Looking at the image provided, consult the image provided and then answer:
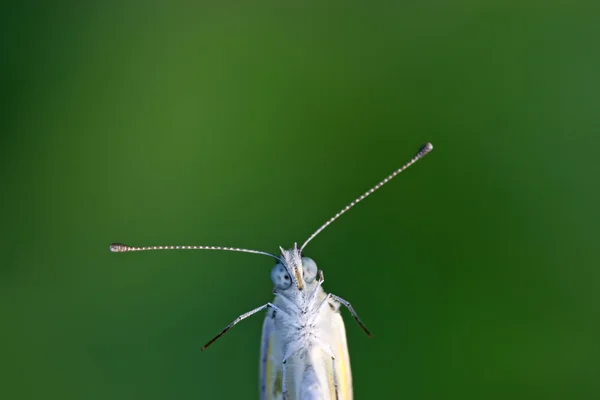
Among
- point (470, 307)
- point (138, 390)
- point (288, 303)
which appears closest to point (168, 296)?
point (138, 390)

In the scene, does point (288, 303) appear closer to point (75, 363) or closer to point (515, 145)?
point (75, 363)

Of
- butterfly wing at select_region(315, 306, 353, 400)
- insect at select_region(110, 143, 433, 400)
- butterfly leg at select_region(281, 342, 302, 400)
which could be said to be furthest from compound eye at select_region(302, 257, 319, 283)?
butterfly leg at select_region(281, 342, 302, 400)

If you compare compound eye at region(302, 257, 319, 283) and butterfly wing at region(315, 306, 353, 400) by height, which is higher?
compound eye at region(302, 257, 319, 283)

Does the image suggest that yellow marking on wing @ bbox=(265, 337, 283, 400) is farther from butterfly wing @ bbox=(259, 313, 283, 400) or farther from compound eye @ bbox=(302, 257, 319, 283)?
compound eye @ bbox=(302, 257, 319, 283)

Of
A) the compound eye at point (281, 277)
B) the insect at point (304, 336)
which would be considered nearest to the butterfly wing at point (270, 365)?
the insect at point (304, 336)

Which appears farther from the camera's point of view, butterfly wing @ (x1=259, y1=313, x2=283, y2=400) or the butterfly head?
butterfly wing @ (x1=259, y1=313, x2=283, y2=400)

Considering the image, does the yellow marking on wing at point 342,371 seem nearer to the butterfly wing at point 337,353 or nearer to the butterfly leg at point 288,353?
the butterfly wing at point 337,353

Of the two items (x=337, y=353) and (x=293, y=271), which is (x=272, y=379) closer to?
(x=337, y=353)

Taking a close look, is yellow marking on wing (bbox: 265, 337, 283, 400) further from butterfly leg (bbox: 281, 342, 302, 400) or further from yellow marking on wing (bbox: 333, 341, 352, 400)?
yellow marking on wing (bbox: 333, 341, 352, 400)
